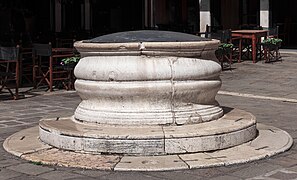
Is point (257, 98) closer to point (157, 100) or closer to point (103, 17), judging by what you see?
point (157, 100)

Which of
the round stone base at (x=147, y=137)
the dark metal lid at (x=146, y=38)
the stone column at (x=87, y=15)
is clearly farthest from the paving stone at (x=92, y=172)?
the stone column at (x=87, y=15)

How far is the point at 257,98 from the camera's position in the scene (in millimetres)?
10570

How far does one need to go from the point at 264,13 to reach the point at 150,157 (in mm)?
12770

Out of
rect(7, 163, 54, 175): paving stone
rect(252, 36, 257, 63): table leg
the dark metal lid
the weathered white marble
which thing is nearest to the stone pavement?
rect(7, 163, 54, 175): paving stone

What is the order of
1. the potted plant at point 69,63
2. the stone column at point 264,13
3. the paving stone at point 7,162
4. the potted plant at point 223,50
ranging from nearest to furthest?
the paving stone at point 7,162 → the potted plant at point 69,63 → the potted plant at point 223,50 → the stone column at point 264,13

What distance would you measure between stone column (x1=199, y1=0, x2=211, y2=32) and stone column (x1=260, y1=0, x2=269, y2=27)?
1.78 meters

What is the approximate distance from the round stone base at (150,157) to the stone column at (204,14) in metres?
12.4

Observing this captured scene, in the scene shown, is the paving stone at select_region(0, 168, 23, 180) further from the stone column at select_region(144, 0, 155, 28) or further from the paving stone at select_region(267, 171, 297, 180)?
the stone column at select_region(144, 0, 155, 28)

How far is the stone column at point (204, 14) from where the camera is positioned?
61.0 feet

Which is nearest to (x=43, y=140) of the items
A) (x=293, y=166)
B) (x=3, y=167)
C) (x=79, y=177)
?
(x=3, y=167)

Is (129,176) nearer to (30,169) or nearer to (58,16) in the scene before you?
(30,169)

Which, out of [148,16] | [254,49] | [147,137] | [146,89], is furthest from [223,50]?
[147,137]

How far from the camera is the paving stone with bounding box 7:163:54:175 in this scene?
17.5 ft

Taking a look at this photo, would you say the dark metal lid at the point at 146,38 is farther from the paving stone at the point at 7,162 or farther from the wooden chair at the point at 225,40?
the wooden chair at the point at 225,40
